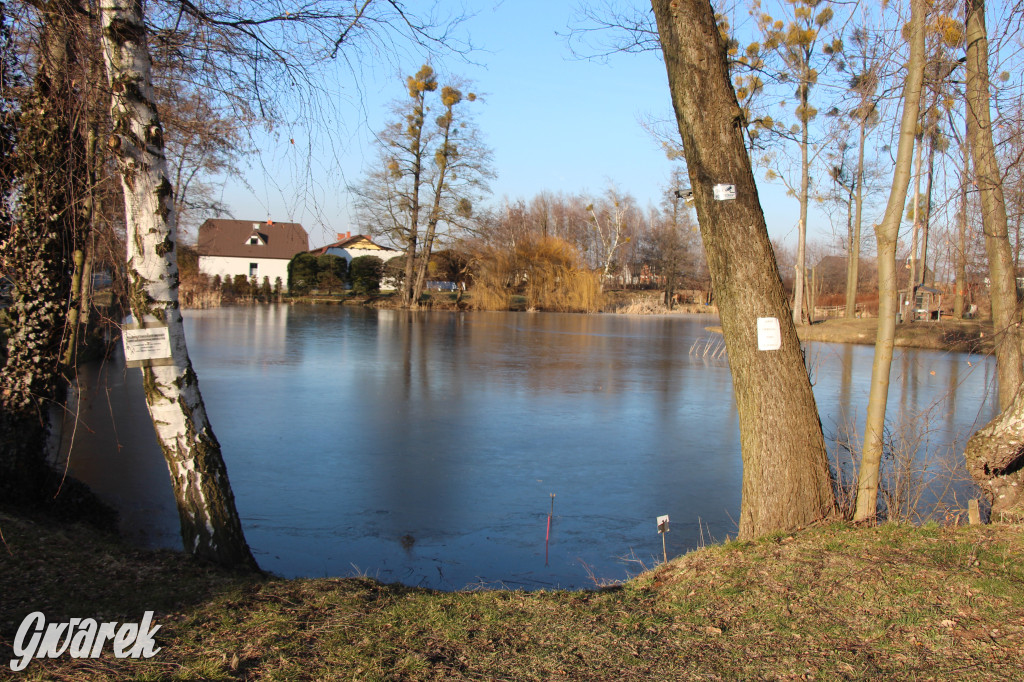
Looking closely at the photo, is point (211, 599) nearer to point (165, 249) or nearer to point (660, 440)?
point (165, 249)

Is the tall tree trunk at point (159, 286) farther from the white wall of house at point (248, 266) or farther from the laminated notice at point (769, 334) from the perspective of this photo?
the white wall of house at point (248, 266)

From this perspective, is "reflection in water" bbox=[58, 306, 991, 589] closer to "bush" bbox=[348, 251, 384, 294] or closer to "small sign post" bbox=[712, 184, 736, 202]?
"small sign post" bbox=[712, 184, 736, 202]

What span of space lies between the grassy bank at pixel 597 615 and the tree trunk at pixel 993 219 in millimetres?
2266

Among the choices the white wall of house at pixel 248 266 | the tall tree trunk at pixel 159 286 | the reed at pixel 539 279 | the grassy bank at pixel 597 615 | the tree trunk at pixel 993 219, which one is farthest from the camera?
the white wall of house at pixel 248 266

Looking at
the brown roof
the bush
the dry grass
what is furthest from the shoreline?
the brown roof

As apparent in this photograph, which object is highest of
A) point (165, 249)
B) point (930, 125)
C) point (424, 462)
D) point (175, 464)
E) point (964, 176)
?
point (930, 125)

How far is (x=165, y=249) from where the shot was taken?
436cm

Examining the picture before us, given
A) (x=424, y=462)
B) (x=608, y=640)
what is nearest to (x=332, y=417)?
(x=424, y=462)

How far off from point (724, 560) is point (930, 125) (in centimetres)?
370

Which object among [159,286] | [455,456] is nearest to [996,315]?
[455,456]

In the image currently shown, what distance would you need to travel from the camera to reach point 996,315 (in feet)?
21.2

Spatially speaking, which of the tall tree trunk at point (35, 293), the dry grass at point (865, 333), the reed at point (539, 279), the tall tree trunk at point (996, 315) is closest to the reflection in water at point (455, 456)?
the tall tree trunk at point (996, 315)

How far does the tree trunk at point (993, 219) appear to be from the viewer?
602 centimetres

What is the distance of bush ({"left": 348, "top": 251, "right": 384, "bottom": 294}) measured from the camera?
51.2 meters
